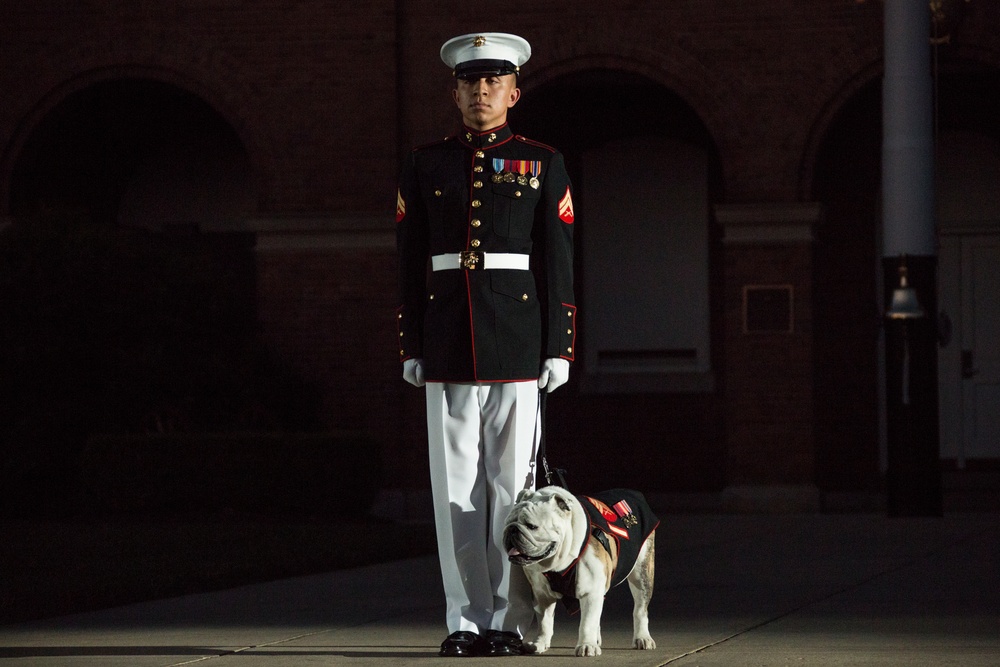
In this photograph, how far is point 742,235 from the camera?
1433cm

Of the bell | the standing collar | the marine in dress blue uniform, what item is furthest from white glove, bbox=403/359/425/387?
the bell

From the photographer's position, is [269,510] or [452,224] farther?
[269,510]

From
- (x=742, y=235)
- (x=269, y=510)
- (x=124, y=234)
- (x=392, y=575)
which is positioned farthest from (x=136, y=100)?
(x=392, y=575)

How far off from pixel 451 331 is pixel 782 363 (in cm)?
900

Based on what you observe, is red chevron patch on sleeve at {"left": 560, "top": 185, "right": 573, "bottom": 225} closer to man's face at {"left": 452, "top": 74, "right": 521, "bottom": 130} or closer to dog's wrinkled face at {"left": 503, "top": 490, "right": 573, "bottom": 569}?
man's face at {"left": 452, "top": 74, "right": 521, "bottom": 130}

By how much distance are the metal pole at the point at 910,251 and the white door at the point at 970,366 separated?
11.6ft

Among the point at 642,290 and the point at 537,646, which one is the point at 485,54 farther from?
the point at 642,290

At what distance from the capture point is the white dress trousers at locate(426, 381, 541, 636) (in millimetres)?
5758

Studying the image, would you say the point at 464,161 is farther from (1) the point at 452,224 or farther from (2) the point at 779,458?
(2) the point at 779,458

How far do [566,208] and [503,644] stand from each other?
1.52m

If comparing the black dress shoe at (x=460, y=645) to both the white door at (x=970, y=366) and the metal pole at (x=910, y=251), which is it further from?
the white door at (x=970, y=366)

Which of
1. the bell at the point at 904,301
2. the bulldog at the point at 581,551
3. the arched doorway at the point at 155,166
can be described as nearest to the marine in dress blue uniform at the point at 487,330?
the bulldog at the point at 581,551

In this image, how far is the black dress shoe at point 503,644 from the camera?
570 centimetres

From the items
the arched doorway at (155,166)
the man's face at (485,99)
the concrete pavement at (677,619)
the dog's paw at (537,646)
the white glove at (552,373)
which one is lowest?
the concrete pavement at (677,619)
